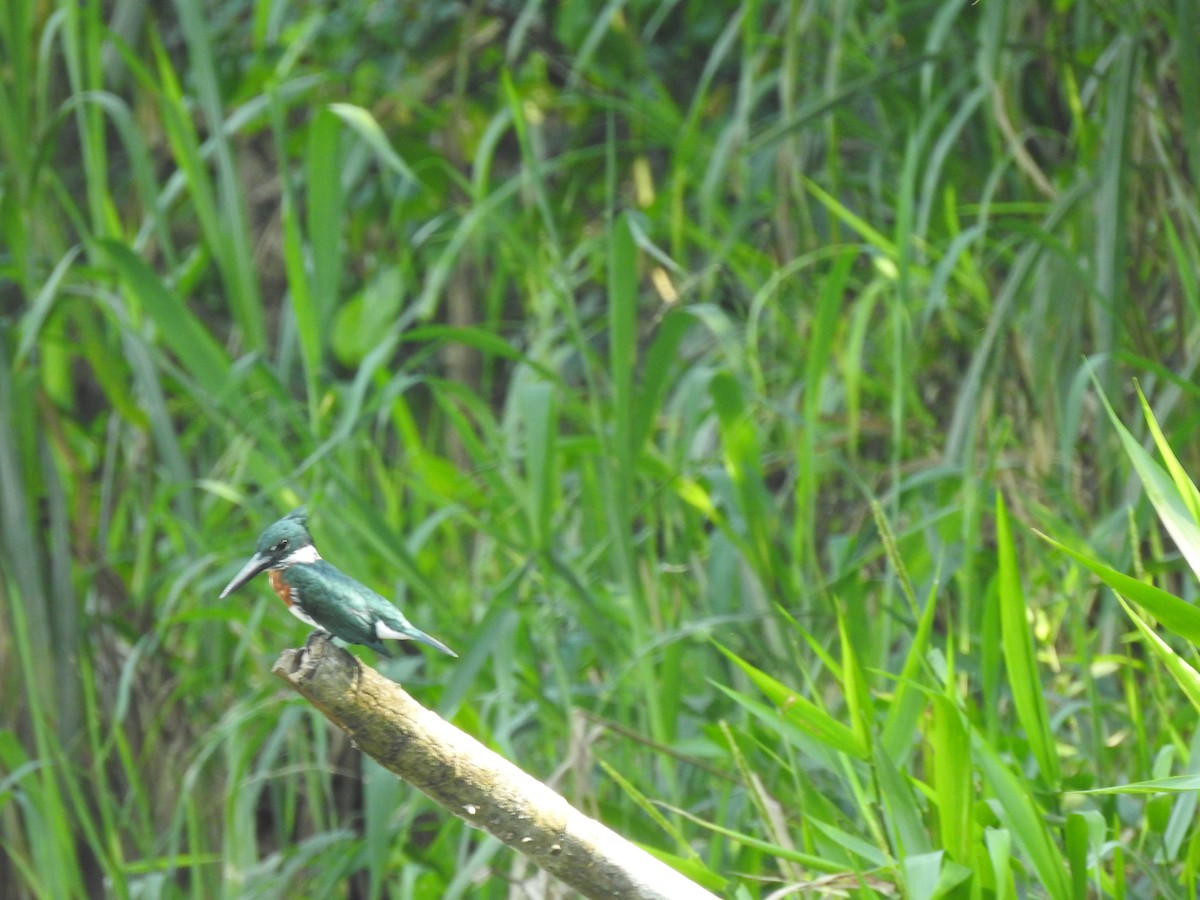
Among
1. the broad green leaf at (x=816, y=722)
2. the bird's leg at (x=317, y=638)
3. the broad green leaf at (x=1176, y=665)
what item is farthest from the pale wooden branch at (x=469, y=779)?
the broad green leaf at (x=1176, y=665)

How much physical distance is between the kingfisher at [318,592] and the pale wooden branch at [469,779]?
2cm

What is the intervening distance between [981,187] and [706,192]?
27.0 inches

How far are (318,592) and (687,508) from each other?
126 centimetres

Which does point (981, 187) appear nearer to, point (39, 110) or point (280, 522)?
point (39, 110)

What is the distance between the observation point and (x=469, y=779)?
0.96 meters

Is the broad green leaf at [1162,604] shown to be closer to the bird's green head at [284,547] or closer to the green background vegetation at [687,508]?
the green background vegetation at [687,508]

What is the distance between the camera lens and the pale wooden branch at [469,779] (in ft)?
2.96

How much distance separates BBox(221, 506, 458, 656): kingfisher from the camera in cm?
93

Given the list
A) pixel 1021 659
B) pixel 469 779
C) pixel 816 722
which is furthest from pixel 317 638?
pixel 1021 659

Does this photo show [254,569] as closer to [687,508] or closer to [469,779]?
[469,779]

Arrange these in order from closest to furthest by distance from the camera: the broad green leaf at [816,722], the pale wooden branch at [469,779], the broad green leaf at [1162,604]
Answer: the pale wooden branch at [469,779], the broad green leaf at [1162,604], the broad green leaf at [816,722]

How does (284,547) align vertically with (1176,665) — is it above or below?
above

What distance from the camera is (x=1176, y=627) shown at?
1.09m

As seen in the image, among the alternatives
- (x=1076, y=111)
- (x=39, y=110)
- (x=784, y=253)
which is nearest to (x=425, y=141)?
(x=784, y=253)
